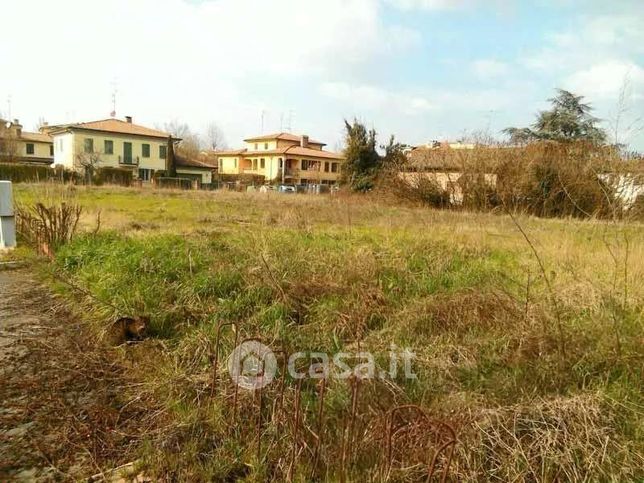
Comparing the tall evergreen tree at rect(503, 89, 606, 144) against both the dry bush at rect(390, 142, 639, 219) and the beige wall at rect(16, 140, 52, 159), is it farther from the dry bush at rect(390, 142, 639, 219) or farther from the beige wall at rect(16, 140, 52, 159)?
the beige wall at rect(16, 140, 52, 159)

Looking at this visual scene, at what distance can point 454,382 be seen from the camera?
2.82 metres

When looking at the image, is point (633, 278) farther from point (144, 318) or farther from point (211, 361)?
point (144, 318)

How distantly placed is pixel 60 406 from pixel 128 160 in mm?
49482

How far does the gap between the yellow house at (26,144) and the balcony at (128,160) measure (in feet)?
38.6

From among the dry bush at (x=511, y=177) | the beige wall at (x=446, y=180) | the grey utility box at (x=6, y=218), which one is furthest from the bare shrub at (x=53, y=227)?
the beige wall at (x=446, y=180)

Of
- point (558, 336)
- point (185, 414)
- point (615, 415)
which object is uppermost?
point (558, 336)

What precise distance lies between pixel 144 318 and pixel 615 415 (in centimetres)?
359

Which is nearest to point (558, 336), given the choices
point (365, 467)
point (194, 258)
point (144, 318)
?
point (365, 467)

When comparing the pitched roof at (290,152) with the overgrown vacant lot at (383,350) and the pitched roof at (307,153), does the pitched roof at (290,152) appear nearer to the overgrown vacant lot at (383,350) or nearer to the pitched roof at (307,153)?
the pitched roof at (307,153)

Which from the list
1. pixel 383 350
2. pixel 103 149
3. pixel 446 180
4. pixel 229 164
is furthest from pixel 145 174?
pixel 383 350

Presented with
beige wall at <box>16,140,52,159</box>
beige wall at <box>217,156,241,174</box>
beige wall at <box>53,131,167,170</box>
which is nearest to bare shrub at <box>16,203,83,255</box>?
beige wall at <box>53,131,167,170</box>

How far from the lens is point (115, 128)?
46.0 m

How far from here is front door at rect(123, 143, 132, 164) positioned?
46.5 meters

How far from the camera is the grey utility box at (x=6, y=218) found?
6.91 metres
